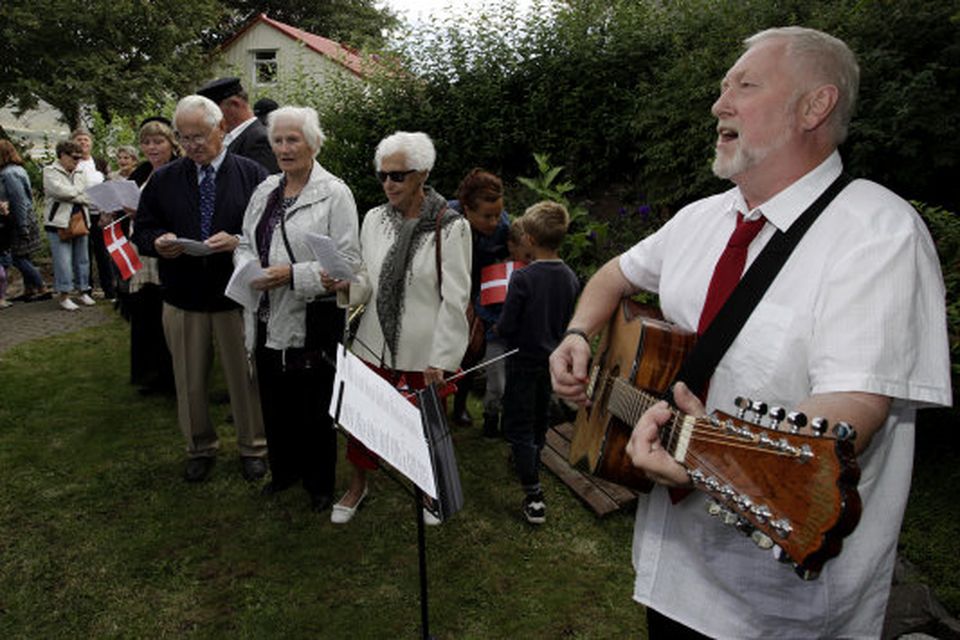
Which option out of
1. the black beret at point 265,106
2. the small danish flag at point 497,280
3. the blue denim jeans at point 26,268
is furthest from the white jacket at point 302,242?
the blue denim jeans at point 26,268

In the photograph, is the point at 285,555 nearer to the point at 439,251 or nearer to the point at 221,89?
the point at 439,251

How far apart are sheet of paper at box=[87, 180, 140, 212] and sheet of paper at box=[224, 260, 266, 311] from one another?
1.59 meters

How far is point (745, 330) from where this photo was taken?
1594mm

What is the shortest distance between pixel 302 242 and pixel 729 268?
8.47 ft

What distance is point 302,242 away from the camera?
3.71 m

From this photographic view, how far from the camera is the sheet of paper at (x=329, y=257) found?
3.23 m

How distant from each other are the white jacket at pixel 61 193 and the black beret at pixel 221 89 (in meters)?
4.78

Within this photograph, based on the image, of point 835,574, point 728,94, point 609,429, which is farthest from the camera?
point 609,429

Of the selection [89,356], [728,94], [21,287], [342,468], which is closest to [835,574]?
[728,94]

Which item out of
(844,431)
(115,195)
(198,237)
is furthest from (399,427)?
(115,195)

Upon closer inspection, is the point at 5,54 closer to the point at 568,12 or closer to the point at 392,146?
the point at 568,12

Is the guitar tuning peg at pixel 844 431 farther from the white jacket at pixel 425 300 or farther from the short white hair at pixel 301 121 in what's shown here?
the short white hair at pixel 301 121

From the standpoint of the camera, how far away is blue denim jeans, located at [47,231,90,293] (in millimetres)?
8930

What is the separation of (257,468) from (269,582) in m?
1.17
